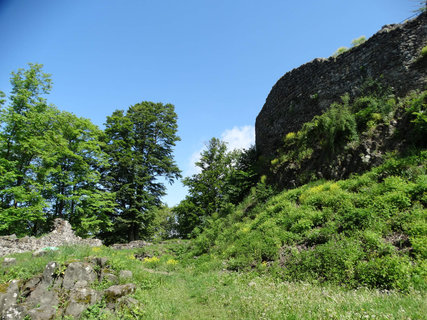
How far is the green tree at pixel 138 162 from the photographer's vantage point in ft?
61.7

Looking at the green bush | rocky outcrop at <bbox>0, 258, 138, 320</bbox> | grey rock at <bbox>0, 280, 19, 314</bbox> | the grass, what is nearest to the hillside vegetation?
the green bush

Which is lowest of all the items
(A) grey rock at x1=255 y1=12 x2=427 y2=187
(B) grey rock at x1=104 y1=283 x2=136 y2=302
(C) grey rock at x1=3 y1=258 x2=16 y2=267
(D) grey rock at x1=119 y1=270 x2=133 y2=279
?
(B) grey rock at x1=104 y1=283 x2=136 y2=302

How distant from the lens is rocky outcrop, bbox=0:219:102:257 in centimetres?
1031

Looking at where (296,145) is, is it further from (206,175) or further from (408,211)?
(206,175)

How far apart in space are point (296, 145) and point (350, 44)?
7663mm

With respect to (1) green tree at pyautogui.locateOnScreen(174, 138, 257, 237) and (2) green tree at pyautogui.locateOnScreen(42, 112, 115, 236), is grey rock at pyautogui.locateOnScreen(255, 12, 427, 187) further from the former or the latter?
(2) green tree at pyautogui.locateOnScreen(42, 112, 115, 236)

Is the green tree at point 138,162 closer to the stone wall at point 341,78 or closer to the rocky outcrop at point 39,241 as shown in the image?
the rocky outcrop at point 39,241

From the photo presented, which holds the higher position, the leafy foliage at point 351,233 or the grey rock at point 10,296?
the leafy foliage at point 351,233

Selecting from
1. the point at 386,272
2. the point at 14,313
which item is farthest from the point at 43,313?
the point at 386,272

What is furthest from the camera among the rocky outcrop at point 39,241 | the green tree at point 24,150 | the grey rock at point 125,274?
the green tree at point 24,150

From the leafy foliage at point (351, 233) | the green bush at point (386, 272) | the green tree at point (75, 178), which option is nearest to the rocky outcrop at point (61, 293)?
the leafy foliage at point (351, 233)

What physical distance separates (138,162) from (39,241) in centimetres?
1003

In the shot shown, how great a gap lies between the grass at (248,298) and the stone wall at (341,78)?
9537mm

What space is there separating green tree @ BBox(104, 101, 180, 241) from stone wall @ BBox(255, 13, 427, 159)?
10.00m
